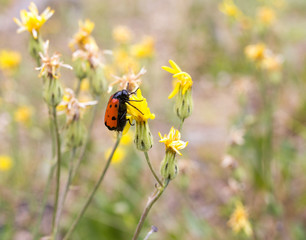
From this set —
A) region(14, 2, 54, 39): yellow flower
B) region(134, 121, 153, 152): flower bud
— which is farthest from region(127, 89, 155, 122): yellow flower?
region(14, 2, 54, 39): yellow flower

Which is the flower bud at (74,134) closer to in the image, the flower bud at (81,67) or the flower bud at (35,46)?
the flower bud at (81,67)

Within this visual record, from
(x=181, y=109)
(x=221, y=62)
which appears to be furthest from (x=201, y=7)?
(x=181, y=109)

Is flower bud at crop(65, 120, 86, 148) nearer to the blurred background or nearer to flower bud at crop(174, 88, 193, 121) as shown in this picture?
the blurred background

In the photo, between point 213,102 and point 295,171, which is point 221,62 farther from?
point 295,171

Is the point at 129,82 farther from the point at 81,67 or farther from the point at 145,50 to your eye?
the point at 145,50

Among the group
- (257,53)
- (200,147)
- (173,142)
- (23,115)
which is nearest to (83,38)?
(173,142)

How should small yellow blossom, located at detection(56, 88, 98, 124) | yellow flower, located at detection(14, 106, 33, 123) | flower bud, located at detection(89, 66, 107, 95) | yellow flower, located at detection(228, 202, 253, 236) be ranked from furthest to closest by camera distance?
yellow flower, located at detection(14, 106, 33, 123) → yellow flower, located at detection(228, 202, 253, 236) → flower bud, located at detection(89, 66, 107, 95) → small yellow blossom, located at detection(56, 88, 98, 124)
